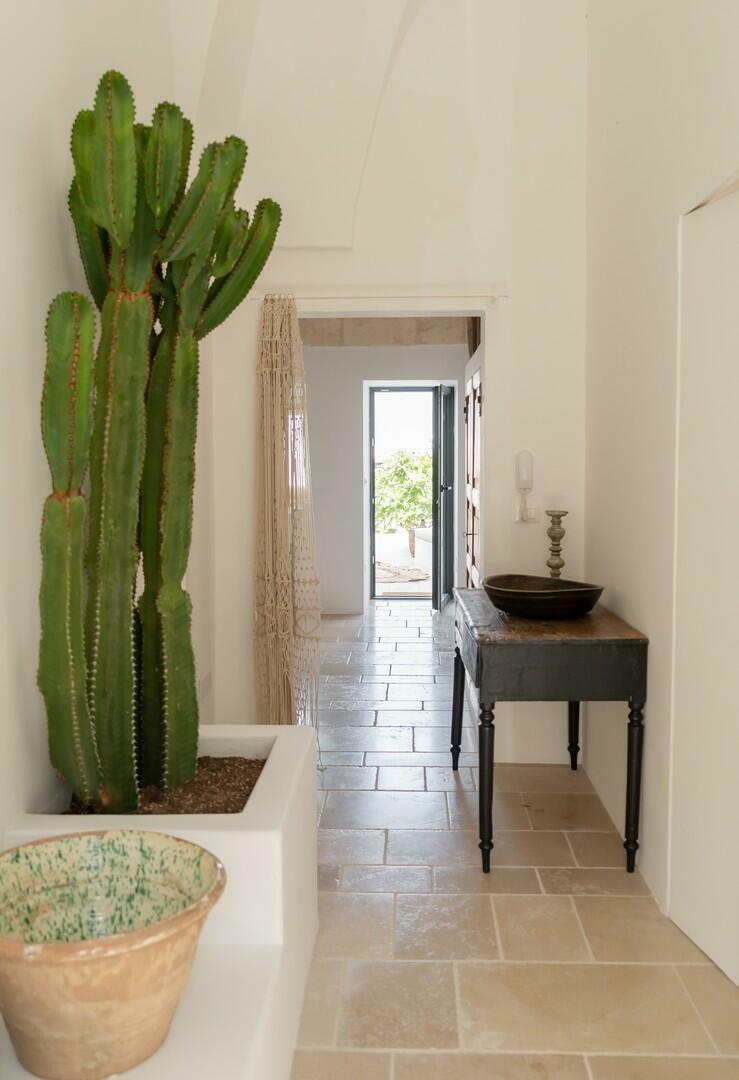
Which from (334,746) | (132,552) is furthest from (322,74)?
(334,746)

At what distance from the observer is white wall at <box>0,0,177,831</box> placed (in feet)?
7.05

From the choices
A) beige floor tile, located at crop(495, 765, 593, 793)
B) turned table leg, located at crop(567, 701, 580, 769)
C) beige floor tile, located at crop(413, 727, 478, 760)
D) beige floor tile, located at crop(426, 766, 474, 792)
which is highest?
turned table leg, located at crop(567, 701, 580, 769)

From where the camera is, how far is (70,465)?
2055 millimetres

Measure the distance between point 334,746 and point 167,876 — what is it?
2924mm

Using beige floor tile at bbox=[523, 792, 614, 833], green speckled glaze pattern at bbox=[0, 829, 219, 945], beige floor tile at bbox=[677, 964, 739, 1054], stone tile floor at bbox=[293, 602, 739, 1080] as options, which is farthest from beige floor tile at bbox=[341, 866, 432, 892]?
green speckled glaze pattern at bbox=[0, 829, 219, 945]

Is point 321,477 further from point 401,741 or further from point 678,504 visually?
point 678,504

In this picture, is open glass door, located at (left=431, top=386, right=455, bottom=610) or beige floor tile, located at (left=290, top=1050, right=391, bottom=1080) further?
open glass door, located at (left=431, top=386, right=455, bottom=610)

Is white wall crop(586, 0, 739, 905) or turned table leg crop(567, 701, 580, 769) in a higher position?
white wall crop(586, 0, 739, 905)

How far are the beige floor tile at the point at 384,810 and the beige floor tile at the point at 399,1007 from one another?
1022mm

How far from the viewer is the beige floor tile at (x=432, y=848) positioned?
3362mm

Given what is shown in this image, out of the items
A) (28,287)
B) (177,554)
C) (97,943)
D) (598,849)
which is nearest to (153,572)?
(177,554)

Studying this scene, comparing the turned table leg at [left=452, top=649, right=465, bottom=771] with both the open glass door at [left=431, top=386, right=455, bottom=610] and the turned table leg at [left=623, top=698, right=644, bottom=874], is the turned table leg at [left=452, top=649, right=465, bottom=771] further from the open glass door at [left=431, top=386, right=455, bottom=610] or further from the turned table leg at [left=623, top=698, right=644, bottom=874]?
the open glass door at [left=431, top=386, right=455, bottom=610]

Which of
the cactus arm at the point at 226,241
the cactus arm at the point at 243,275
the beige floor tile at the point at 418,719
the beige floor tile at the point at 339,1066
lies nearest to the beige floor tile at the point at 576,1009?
the beige floor tile at the point at 339,1066

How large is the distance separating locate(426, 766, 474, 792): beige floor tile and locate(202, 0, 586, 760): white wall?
0.28 m
